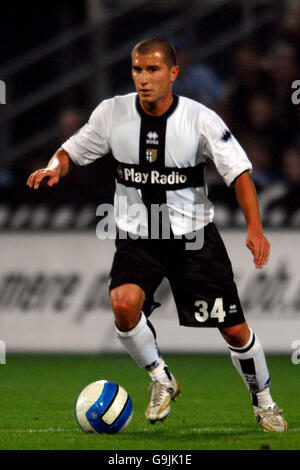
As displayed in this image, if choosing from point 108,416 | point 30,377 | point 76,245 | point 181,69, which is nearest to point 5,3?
point 181,69

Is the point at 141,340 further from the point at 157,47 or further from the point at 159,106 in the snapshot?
the point at 157,47

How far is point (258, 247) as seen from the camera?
19.9 feet

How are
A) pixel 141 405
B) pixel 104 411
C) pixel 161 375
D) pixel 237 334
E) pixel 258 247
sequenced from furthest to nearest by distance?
pixel 141 405 → pixel 161 375 → pixel 237 334 → pixel 104 411 → pixel 258 247

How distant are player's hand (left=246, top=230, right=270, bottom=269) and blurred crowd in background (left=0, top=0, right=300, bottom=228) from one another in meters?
4.77

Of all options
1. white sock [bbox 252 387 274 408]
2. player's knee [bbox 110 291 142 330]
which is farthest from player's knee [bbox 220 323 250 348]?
player's knee [bbox 110 291 142 330]

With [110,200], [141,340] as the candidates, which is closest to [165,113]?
[141,340]

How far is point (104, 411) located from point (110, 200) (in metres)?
4.87

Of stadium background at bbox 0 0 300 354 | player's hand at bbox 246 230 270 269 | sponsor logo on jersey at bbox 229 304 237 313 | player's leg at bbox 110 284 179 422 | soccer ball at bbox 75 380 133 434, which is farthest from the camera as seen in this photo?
stadium background at bbox 0 0 300 354

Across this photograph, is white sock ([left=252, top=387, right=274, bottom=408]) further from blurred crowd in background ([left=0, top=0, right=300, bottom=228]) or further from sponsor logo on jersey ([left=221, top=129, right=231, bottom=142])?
blurred crowd in background ([left=0, top=0, right=300, bottom=228])

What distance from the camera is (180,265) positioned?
649cm

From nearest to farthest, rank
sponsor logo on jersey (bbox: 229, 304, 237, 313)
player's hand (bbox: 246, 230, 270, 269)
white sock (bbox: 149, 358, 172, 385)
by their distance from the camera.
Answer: player's hand (bbox: 246, 230, 270, 269)
sponsor logo on jersey (bbox: 229, 304, 237, 313)
white sock (bbox: 149, 358, 172, 385)

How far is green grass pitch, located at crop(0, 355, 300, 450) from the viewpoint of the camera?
19.3ft

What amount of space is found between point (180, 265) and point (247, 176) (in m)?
0.63

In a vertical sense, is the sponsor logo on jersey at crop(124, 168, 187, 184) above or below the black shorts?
above
